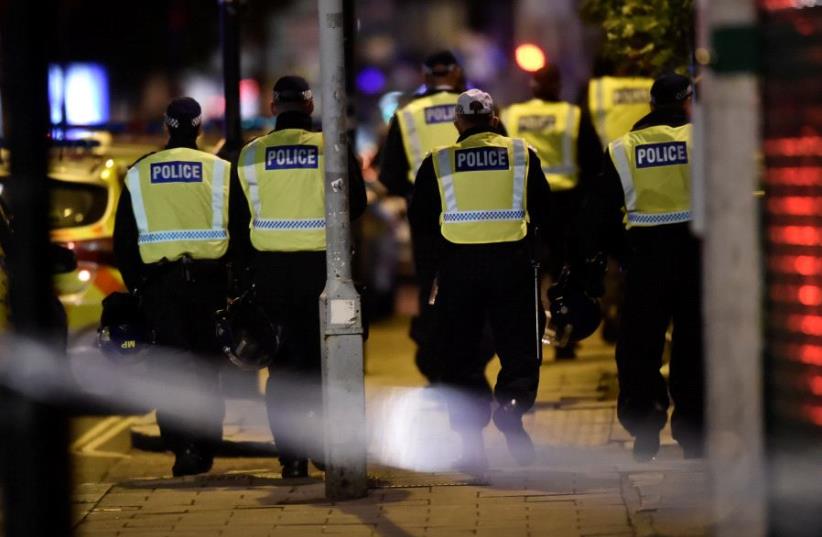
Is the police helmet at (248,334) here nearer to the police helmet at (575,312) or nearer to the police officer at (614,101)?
the police helmet at (575,312)

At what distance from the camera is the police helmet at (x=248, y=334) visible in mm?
9539

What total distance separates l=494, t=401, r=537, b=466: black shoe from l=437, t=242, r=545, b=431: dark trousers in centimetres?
7

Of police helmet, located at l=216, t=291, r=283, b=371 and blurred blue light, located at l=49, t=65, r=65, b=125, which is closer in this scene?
police helmet, located at l=216, t=291, r=283, b=371

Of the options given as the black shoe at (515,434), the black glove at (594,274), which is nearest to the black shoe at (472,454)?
the black shoe at (515,434)

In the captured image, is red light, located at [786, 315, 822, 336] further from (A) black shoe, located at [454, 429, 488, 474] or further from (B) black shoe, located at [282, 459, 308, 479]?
(B) black shoe, located at [282, 459, 308, 479]

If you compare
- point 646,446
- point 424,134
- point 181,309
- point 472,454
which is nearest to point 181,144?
point 181,309

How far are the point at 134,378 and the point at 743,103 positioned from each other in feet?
26.0

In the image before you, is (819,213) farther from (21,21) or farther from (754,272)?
(21,21)

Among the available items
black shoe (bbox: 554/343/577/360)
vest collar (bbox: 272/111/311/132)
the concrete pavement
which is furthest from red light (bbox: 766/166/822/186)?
black shoe (bbox: 554/343/577/360)

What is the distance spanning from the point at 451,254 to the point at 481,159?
503mm

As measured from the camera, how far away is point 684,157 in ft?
30.6

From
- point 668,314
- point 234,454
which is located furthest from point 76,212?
point 668,314

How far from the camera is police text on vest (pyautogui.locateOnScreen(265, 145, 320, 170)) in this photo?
31.5ft

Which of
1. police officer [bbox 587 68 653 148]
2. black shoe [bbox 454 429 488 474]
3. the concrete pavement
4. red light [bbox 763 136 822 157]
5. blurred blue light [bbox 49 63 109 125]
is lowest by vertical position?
the concrete pavement
